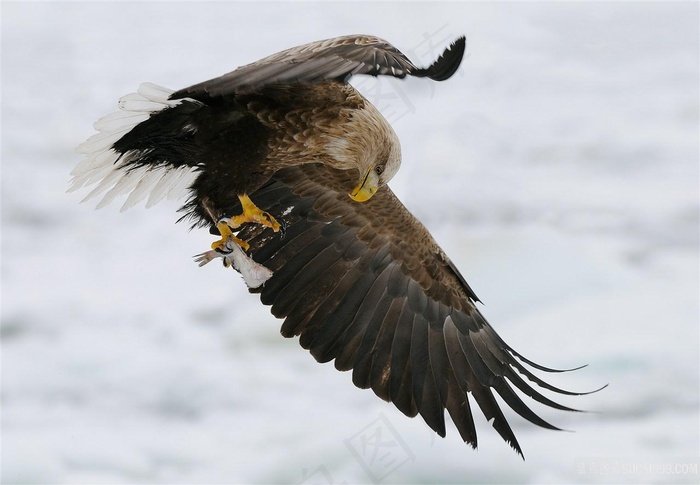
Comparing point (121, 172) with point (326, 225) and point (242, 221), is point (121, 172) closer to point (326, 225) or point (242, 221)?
point (242, 221)

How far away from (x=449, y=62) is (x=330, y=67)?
0.45 m

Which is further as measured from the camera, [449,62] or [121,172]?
[121,172]

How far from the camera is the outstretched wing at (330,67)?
341 centimetres

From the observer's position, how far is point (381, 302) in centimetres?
518

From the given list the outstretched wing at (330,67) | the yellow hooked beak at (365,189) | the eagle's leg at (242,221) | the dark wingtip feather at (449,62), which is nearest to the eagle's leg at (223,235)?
the eagle's leg at (242,221)

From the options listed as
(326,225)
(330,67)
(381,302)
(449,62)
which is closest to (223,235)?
(326,225)

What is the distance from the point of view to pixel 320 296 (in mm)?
5113

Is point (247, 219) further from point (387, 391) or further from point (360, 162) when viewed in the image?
point (387, 391)

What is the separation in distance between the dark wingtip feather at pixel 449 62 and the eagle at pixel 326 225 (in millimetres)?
481

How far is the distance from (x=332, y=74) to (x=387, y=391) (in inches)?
76.9

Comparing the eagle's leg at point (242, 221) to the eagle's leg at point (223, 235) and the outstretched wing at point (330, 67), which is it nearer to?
the eagle's leg at point (223, 235)

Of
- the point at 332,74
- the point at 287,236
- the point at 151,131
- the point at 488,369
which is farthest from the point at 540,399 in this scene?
the point at 151,131

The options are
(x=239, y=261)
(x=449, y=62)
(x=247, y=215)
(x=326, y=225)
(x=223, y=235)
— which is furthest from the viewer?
(x=326, y=225)

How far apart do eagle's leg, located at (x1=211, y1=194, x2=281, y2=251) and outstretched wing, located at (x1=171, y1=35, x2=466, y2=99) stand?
0.92 metres
